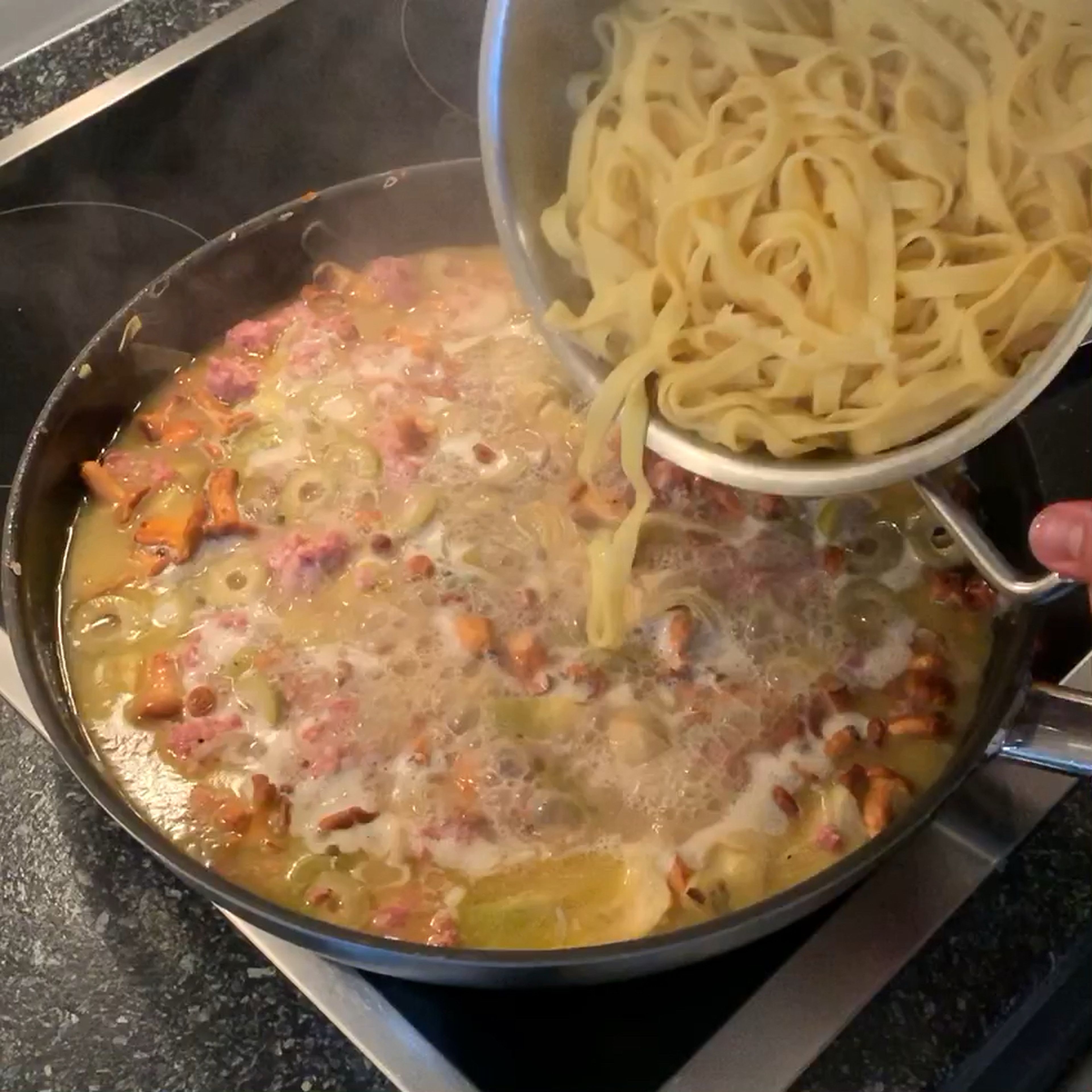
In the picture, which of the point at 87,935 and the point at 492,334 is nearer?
the point at 87,935

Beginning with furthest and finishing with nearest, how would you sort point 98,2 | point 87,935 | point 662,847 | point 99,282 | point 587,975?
point 98,2, point 99,282, point 662,847, point 87,935, point 587,975

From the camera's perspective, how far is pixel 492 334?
1.80 m

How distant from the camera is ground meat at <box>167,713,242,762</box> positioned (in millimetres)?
1378

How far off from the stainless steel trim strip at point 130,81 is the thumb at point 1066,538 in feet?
4.55

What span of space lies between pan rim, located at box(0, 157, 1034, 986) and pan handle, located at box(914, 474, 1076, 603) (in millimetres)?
73

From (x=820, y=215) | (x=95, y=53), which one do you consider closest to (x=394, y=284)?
(x=95, y=53)

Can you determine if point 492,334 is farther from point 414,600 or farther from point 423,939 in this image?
point 423,939

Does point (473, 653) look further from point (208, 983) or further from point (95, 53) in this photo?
point (95, 53)

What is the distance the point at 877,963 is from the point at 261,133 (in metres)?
1.47

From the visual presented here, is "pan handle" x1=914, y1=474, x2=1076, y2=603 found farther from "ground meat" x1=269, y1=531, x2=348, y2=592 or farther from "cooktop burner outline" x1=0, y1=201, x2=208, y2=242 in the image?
"cooktop burner outline" x1=0, y1=201, x2=208, y2=242

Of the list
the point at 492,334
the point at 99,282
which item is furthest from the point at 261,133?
the point at 492,334

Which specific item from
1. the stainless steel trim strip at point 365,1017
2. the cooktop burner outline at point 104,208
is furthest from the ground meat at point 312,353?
the stainless steel trim strip at point 365,1017

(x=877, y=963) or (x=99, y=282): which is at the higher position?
(x=99, y=282)

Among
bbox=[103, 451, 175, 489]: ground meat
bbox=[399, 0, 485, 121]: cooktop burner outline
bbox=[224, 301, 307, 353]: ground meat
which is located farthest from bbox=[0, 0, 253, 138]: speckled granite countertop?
bbox=[103, 451, 175, 489]: ground meat
